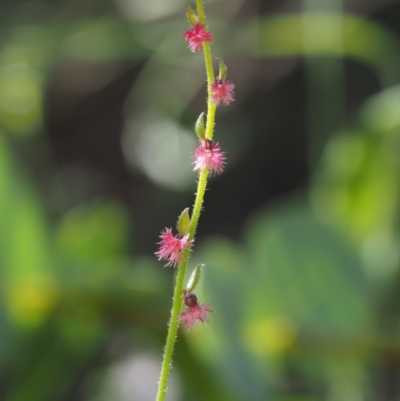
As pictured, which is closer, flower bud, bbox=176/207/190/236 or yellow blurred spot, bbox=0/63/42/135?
flower bud, bbox=176/207/190/236

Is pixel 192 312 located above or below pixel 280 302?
below

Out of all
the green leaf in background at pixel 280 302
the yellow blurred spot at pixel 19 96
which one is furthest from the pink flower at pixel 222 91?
the yellow blurred spot at pixel 19 96

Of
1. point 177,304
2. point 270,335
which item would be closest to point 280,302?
point 270,335

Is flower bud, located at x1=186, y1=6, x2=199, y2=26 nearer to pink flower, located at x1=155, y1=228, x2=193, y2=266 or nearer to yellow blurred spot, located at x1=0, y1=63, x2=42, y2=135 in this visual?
pink flower, located at x1=155, y1=228, x2=193, y2=266

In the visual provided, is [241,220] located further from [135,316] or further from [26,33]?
[135,316]

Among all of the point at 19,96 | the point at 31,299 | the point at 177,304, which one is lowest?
the point at 177,304

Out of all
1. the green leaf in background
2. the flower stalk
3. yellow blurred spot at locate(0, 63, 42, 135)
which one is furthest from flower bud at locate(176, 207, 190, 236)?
yellow blurred spot at locate(0, 63, 42, 135)

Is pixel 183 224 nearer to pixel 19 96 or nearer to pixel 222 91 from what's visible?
pixel 222 91
